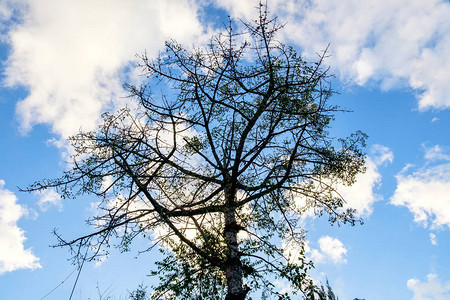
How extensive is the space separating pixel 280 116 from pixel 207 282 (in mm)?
5197

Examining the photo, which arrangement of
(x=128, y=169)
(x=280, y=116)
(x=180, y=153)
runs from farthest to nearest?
(x=180, y=153), (x=280, y=116), (x=128, y=169)

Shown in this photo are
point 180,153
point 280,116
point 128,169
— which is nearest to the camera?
point 128,169

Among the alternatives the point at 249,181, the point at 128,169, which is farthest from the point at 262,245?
the point at 128,169

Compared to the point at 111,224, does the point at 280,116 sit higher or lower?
higher

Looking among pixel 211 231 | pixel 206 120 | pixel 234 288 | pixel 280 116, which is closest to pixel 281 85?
pixel 280 116

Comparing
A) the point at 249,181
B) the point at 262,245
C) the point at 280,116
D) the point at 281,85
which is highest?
the point at 281,85

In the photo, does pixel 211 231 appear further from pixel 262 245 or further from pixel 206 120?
pixel 206 120

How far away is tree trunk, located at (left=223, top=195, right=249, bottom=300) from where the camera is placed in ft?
25.5

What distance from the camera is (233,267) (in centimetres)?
806

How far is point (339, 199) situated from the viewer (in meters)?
9.60

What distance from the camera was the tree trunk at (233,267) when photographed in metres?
7.78

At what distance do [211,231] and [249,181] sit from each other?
81.7 inches

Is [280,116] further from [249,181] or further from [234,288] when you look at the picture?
[234,288]

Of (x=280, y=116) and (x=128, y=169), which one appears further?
(x=280, y=116)
